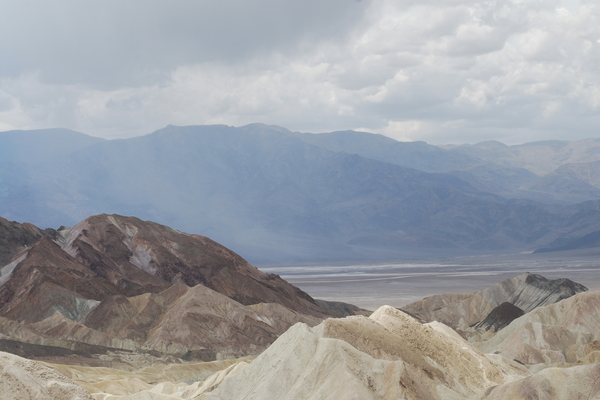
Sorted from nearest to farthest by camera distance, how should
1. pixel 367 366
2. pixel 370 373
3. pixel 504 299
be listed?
pixel 370 373 → pixel 367 366 → pixel 504 299

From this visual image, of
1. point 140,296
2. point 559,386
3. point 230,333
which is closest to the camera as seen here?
point 559,386

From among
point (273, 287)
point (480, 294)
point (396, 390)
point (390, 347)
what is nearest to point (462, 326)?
point (480, 294)

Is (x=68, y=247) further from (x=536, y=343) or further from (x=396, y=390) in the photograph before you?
(x=396, y=390)

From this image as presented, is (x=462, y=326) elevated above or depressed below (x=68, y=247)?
below

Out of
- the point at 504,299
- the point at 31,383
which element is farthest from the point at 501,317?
the point at 31,383

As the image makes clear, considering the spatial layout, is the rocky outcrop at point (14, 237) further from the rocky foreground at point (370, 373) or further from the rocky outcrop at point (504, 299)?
the rocky foreground at point (370, 373)

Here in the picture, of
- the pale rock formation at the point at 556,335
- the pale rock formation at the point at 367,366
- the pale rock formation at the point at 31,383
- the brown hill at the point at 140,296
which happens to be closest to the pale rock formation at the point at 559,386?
the pale rock formation at the point at 367,366

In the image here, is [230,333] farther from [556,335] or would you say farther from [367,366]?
[367,366]

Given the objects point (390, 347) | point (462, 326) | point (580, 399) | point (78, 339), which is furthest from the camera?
point (462, 326)
